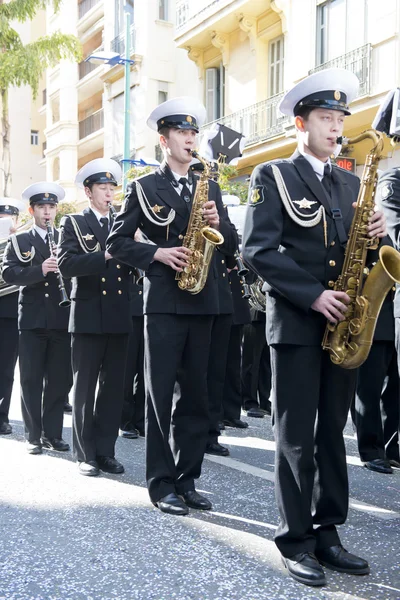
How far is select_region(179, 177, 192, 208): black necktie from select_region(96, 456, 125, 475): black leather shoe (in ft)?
6.53

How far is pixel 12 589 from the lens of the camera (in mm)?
3891

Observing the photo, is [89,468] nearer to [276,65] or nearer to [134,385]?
[134,385]

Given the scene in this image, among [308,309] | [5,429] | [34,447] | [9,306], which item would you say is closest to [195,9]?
[9,306]

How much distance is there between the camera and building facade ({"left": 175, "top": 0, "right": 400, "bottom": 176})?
17.4 metres

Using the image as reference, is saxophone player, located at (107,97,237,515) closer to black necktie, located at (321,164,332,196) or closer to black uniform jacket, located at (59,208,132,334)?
black uniform jacket, located at (59,208,132,334)

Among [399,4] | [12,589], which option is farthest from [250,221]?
[399,4]

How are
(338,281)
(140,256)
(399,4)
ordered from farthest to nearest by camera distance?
(399,4)
(140,256)
(338,281)

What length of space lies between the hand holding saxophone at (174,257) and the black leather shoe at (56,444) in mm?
2536

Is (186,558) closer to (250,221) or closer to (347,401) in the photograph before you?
(347,401)

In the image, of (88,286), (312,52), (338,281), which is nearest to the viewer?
(338,281)

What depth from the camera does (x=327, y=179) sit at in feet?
14.4

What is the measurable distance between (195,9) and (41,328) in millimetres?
19789

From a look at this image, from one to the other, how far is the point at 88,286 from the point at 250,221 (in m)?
2.60

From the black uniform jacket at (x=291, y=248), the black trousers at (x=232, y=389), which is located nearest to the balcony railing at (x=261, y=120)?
the black trousers at (x=232, y=389)
